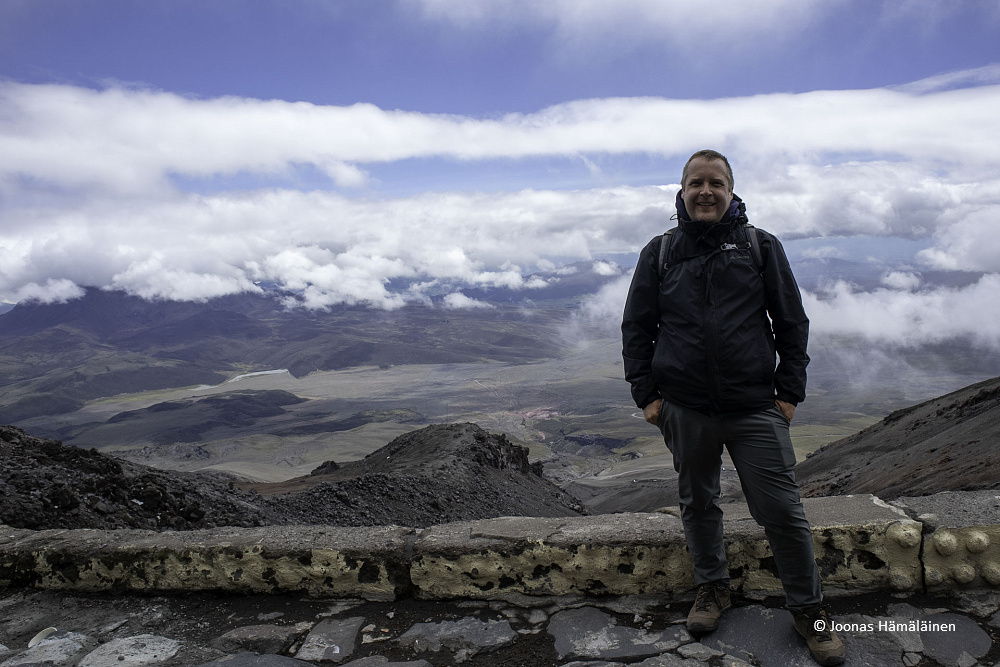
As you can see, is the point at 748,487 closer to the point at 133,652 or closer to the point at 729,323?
the point at 729,323

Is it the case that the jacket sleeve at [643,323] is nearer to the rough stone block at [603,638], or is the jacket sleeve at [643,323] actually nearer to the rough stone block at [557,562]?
the rough stone block at [557,562]

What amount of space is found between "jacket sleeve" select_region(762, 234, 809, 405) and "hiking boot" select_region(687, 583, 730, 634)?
0.90m

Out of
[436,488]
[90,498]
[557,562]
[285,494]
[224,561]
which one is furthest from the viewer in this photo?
[436,488]

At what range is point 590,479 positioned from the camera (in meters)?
53.2

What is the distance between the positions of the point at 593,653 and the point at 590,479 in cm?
5222

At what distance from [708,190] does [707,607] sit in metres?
1.78

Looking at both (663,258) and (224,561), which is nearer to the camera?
(663,258)

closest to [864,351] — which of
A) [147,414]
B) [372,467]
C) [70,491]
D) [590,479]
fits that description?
[590,479]

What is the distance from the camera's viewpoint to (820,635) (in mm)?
2480

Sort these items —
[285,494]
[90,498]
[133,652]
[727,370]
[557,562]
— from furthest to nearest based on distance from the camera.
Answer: [285,494], [90,498], [557,562], [133,652], [727,370]

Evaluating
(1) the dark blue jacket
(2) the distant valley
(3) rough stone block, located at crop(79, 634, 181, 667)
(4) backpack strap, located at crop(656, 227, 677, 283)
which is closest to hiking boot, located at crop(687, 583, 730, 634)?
(1) the dark blue jacket

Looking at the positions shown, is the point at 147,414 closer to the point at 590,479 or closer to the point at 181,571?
the point at 590,479

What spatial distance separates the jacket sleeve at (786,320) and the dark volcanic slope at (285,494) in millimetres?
7651

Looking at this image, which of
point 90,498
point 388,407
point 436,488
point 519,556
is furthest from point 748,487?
point 388,407
